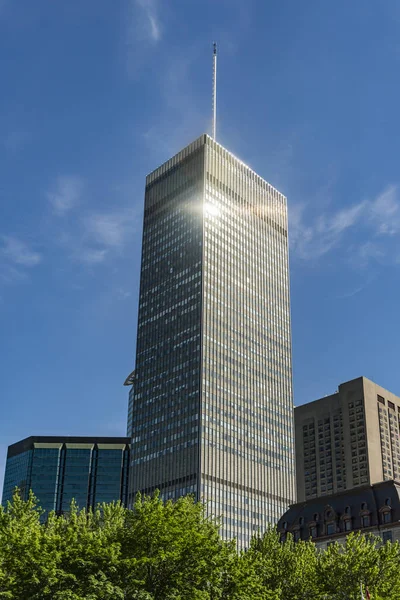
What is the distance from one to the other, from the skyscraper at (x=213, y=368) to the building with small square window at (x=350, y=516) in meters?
46.4

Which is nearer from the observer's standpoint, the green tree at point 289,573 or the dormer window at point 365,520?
the green tree at point 289,573

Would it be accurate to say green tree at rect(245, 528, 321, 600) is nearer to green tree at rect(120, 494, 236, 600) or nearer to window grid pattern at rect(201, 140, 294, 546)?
green tree at rect(120, 494, 236, 600)

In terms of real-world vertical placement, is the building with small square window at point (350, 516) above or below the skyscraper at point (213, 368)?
below

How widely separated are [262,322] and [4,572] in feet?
474

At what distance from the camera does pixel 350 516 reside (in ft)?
358

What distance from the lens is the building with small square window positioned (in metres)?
103

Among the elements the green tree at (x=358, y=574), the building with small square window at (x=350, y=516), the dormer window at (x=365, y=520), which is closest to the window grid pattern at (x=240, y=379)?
the building with small square window at (x=350, y=516)

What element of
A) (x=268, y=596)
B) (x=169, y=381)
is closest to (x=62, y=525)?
(x=268, y=596)

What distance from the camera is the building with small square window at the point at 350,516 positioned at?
103 m

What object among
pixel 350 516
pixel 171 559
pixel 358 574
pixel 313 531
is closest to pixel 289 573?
pixel 358 574

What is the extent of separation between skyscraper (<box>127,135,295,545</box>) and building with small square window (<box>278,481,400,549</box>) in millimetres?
46450

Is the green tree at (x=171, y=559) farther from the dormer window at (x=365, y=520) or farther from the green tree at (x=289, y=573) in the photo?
the dormer window at (x=365, y=520)

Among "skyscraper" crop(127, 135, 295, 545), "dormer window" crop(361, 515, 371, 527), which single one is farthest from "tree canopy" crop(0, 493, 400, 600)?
"skyscraper" crop(127, 135, 295, 545)

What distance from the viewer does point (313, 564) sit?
7162 cm
